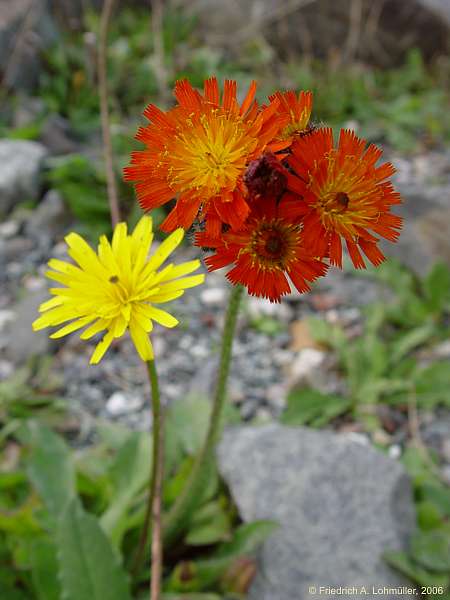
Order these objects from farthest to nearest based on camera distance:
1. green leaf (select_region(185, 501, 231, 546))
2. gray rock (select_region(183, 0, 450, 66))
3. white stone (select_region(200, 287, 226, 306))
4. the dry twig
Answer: gray rock (select_region(183, 0, 450, 66)), white stone (select_region(200, 287, 226, 306)), green leaf (select_region(185, 501, 231, 546)), the dry twig

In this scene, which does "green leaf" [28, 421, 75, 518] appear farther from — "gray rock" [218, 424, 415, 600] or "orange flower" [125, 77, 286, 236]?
"orange flower" [125, 77, 286, 236]

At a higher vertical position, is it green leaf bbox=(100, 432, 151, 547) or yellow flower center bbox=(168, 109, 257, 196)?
yellow flower center bbox=(168, 109, 257, 196)

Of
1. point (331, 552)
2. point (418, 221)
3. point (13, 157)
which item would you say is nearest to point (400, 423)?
point (331, 552)

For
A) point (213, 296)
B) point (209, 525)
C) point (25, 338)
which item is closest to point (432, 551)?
point (209, 525)

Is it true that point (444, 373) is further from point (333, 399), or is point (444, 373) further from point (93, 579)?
point (93, 579)

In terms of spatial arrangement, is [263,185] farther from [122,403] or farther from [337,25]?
[337,25]

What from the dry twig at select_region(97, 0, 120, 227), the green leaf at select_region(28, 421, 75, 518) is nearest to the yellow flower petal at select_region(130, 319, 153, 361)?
the dry twig at select_region(97, 0, 120, 227)
